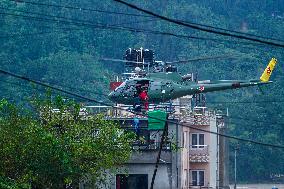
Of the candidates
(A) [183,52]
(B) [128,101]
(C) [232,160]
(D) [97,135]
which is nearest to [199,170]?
(B) [128,101]

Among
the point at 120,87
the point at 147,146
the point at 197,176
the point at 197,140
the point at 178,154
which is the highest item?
the point at 120,87

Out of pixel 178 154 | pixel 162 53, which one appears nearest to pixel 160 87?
pixel 178 154

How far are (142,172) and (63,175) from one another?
278 inches

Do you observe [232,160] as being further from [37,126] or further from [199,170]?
[37,126]

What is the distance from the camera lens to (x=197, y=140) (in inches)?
2098

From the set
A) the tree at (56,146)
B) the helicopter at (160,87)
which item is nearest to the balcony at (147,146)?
the helicopter at (160,87)

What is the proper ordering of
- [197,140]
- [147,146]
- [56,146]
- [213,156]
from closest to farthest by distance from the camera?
1. [56,146]
2. [147,146]
3. [197,140]
4. [213,156]

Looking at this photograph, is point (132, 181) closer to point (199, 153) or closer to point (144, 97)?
point (144, 97)

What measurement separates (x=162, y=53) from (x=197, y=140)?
47626 millimetres

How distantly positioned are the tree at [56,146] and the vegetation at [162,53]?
4211cm

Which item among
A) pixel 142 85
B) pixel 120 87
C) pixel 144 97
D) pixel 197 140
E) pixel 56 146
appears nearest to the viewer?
pixel 56 146

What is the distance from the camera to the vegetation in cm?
8888

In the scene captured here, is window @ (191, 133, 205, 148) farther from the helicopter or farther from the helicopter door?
the helicopter door

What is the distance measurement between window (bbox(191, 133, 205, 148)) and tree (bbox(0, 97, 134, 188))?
17.0 metres
